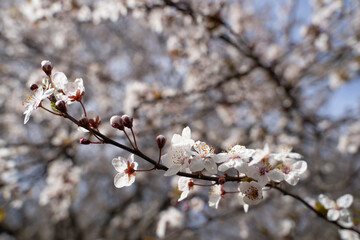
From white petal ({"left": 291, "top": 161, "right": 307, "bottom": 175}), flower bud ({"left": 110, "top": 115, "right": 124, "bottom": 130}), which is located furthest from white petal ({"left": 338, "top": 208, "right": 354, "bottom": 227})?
flower bud ({"left": 110, "top": 115, "right": 124, "bottom": 130})

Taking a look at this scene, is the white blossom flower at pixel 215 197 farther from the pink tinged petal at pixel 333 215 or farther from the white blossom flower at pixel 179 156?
the pink tinged petal at pixel 333 215

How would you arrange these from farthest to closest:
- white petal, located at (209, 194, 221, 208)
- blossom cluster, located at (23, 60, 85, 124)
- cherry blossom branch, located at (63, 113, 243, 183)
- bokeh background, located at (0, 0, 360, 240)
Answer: bokeh background, located at (0, 0, 360, 240) → white petal, located at (209, 194, 221, 208) → blossom cluster, located at (23, 60, 85, 124) → cherry blossom branch, located at (63, 113, 243, 183)

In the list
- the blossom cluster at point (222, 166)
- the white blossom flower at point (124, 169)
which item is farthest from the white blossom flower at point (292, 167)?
the white blossom flower at point (124, 169)

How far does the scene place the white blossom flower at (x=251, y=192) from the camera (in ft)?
3.08

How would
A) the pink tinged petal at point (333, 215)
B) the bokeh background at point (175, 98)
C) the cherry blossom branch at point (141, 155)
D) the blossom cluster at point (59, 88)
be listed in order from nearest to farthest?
the cherry blossom branch at point (141, 155)
the blossom cluster at point (59, 88)
the pink tinged petal at point (333, 215)
the bokeh background at point (175, 98)

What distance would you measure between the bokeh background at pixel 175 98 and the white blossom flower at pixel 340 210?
1.13ft

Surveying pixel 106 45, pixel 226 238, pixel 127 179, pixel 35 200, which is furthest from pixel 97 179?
pixel 127 179

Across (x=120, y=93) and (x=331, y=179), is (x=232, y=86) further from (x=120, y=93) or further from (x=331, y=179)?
(x=331, y=179)

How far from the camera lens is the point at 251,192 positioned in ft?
3.15

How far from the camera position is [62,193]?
3.33m

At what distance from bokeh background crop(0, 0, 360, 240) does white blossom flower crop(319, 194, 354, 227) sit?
1.13 feet

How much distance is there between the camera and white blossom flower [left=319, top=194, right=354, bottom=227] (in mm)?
1184

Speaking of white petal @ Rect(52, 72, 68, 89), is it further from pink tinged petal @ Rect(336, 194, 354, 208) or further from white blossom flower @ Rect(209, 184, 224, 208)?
pink tinged petal @ Rect(336, 194, 354, 208)

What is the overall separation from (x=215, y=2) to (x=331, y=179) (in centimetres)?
747
